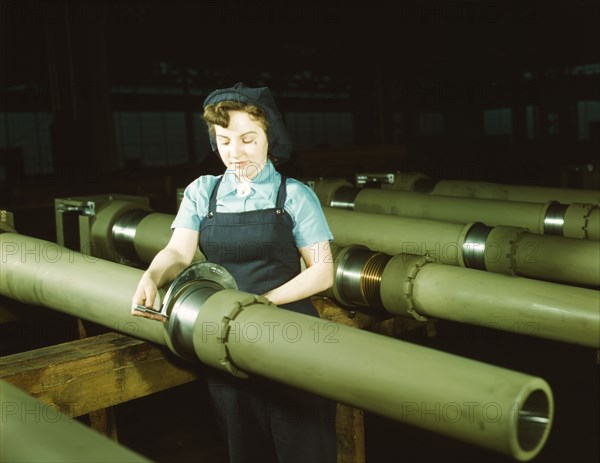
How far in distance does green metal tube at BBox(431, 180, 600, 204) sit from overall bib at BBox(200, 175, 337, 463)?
5.82 ft

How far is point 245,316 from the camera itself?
1278 mm

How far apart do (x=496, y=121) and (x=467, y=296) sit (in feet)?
86.9

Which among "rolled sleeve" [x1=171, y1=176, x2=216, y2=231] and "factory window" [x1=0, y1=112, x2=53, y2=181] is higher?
"factory window" [x1=0, y1=112, x2=53, y2=181]

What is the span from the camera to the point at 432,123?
26.8m

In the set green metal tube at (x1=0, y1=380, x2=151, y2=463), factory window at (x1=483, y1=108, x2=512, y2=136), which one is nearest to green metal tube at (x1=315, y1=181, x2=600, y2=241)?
green metal tube at (x1=0, y1=380, x2=151, y2=463)

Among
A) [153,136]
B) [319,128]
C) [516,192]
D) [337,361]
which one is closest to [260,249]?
[337,361]

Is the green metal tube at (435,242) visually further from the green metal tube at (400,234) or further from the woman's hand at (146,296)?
the woman's hand at (146,296)

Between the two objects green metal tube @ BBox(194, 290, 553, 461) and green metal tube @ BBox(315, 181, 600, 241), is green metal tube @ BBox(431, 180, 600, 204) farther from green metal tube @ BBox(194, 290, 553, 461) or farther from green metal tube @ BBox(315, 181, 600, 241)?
green metal tube @ BBox(194, 290, 553, 461)

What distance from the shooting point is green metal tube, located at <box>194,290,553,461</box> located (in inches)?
38.9

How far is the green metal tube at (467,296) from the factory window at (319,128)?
18.6 meters

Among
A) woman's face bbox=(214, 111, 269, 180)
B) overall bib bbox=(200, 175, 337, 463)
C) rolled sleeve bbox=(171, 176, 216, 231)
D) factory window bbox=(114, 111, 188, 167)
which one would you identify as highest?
factory window bbox=(114, 111, 188, 167)

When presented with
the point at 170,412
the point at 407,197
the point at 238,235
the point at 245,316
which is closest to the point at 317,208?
the point at 238,235

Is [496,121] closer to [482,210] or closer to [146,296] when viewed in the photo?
[482,210]

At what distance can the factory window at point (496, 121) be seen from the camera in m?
26.1
